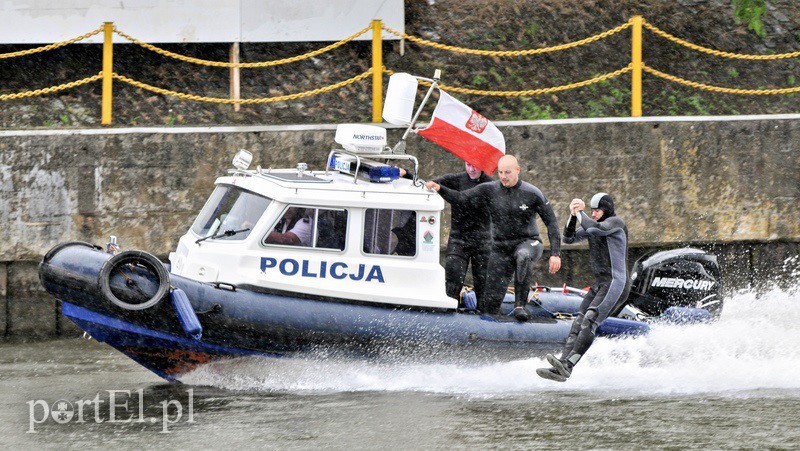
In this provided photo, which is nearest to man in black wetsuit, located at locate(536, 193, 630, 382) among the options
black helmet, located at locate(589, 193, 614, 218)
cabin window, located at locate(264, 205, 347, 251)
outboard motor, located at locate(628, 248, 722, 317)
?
black helmet, located at locate(589, 193, 614, 218)

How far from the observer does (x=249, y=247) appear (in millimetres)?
9906

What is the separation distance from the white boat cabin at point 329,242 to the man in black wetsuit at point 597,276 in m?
0.96

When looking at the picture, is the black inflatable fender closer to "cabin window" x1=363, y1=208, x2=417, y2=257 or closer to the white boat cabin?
the white boat cabin

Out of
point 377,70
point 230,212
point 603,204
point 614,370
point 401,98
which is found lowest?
point 614,370

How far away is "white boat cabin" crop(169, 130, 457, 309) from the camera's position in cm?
992

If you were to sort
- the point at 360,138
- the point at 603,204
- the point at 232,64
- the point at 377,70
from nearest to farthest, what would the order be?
the point at 603,204, the point at 360,138, the point at 377,70, the point at 232,64

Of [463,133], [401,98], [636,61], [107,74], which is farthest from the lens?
[636,61]

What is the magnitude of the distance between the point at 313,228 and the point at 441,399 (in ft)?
Result: 5.27

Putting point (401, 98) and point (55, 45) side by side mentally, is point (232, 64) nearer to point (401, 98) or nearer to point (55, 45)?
point (55, 45)

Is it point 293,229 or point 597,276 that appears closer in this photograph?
point 293,229

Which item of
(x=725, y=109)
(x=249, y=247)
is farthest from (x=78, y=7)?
(x=725, y=109)

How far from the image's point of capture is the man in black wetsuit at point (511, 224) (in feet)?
34.1

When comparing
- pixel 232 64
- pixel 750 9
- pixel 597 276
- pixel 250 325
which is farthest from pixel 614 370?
pixel 750 9

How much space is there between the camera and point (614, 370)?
10547mm
